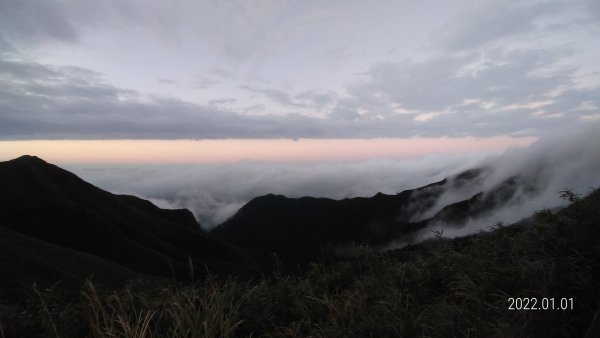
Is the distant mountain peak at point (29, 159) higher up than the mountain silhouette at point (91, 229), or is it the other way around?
the distant mountain peak at point (29, 159)

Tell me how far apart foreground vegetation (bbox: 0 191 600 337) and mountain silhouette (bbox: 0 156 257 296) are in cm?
8731

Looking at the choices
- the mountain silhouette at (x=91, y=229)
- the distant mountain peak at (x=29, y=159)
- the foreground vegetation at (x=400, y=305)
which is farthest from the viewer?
the distant mountain peak at (x=29, y=159)

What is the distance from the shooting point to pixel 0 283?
54406mm

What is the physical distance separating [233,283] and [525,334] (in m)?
3.78

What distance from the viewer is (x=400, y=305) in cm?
446

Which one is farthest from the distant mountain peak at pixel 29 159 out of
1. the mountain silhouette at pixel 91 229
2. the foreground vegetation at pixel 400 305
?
the foreground vegetation at pixel 400 305

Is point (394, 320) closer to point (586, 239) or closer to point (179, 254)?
point (586, 239)

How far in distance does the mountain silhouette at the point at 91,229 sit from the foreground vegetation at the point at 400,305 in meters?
87.3

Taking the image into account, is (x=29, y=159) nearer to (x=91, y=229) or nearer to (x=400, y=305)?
(x=91, y=229)

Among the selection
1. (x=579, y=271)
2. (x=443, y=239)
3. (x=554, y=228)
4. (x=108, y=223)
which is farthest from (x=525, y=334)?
(x=108, y=223)

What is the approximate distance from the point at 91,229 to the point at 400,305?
461 feet

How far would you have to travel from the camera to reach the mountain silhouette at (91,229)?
9414 cm

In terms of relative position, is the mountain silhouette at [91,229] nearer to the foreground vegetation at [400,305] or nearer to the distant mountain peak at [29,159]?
the distant mountain peak at [29,159]

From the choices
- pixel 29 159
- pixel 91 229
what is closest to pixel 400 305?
pixel 91 229
